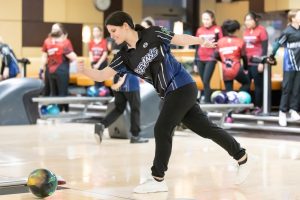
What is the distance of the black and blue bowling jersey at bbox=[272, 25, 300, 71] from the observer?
34.6ft

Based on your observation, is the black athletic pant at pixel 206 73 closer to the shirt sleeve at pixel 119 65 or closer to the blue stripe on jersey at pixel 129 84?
the blue stripe on jersey at pixel 129 84

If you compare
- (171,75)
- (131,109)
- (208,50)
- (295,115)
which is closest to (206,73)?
(208,50)

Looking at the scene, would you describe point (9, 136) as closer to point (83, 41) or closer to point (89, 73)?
point (89, 73)

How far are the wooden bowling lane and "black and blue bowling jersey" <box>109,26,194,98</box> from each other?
82 cm

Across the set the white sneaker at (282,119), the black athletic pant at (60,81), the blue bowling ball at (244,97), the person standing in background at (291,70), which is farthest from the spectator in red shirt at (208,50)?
the black athletic pant at (60,81)

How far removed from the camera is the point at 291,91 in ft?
35.3

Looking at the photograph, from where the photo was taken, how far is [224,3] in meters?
19.8

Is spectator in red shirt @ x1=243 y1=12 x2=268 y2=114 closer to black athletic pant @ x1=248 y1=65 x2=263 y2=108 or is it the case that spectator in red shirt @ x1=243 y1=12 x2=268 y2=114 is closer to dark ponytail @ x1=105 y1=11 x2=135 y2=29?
black athletic pant @ x1=248 y1=65 x2=263 y2=108

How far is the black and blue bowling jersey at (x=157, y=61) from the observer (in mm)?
5195

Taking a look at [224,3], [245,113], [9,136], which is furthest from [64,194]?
[224,3]

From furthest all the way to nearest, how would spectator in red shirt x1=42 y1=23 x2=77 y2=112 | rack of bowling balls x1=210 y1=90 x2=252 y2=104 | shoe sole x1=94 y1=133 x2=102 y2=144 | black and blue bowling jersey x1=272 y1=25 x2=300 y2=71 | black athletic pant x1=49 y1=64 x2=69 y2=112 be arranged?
black athletic pant x1=49 y1=64 x2=69 y2=112, spectator in red shirt x1=42 y1=23 x2=77 y2=112, rack of bowling balls x1=210 y1=90 x2=252 y2=104, black and blue bowling jersey x1=272 y1=25 x2=300 y2=71, shoe sole x1=94 y1=133 x2=102 y2=144

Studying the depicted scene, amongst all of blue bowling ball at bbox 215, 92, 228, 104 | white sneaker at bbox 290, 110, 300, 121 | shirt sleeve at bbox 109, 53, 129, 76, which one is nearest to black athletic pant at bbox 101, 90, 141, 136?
blue bowling ball at bbox 215, 92, 228, 104

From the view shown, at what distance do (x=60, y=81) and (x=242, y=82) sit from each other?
133 inches

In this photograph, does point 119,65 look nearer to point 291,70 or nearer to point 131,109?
point 131,109
